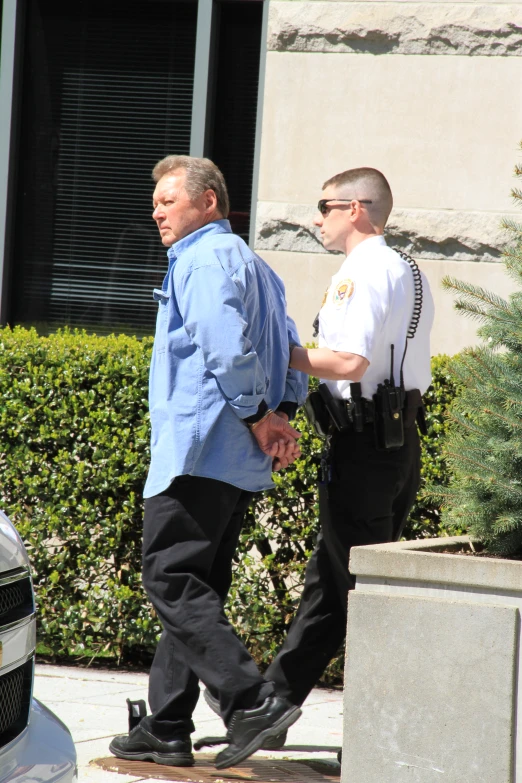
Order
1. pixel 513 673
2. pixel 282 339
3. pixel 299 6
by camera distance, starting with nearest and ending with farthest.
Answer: pixel 513 673 → pixel 282 339 → pixel 299 6

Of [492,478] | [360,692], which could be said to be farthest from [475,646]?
[492,478]

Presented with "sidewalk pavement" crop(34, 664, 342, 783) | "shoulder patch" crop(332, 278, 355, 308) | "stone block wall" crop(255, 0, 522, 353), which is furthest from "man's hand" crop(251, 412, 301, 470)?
"stone block wall" crop(255, 0, 522, 353)

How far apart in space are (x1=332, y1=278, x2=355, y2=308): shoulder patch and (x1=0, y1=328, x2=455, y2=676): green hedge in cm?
116

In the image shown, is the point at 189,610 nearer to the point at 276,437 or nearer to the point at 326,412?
Answer: the point at 276,437

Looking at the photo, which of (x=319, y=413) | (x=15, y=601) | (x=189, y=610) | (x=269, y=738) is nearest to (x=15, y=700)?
(x=15, y=601)

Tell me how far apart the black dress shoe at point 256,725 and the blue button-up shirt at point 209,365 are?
2.42 feet

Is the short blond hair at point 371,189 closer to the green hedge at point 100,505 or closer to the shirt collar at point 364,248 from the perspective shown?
the shirt collar at point 364,248

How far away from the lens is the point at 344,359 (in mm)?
3629

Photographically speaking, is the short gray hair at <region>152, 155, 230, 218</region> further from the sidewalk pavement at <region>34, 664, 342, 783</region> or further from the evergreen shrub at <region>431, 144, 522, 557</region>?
the sidewalk pavement at <region>34, 664, 342, 783</region>

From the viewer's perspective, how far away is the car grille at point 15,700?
248 cm

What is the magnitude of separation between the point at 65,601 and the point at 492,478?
102 inches

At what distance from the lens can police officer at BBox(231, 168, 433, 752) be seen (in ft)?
12.1

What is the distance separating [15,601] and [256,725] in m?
1.18

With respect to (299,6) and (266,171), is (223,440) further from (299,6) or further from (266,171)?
(299,6)
